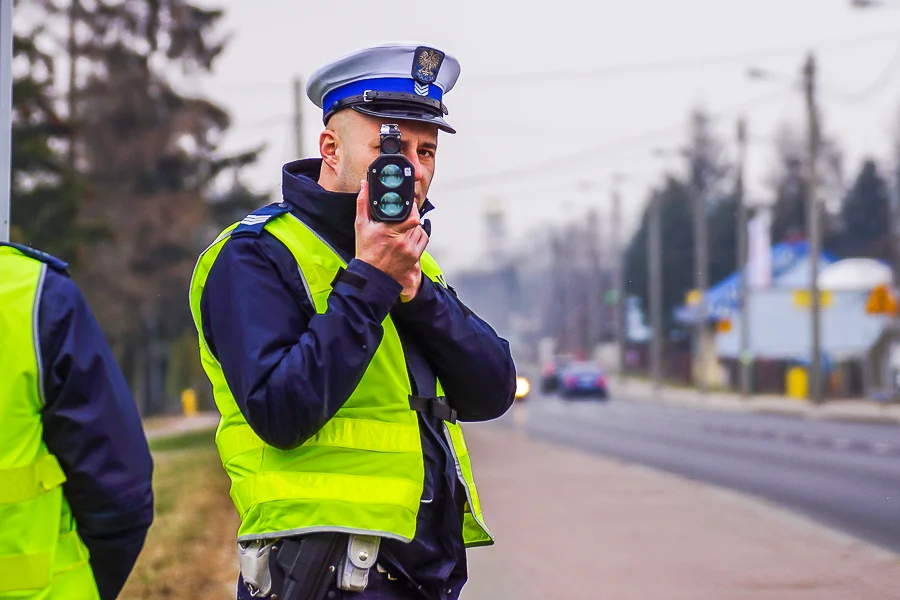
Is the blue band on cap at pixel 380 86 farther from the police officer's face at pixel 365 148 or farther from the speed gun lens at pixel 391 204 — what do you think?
the speed gun lens at pixel 391 204

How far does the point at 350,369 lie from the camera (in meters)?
2.51

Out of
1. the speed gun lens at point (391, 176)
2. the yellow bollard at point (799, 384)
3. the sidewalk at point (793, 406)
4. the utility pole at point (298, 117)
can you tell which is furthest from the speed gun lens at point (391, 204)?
the yellow bollard at point (799, 384)

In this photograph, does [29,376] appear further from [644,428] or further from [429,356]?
[644,428]

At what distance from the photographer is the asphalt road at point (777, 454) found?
13.3 meters

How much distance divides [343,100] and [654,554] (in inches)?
278

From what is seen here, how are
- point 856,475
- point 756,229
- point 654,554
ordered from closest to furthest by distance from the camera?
point 654,554 → point 856,475 → point 756,229

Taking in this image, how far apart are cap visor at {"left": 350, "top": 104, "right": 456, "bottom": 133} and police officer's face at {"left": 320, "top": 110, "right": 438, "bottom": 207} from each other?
1cm

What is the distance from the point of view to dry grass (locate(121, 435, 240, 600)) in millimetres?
7727

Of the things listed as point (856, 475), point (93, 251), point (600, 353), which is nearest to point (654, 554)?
point (856, 475)

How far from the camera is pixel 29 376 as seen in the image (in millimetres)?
2674

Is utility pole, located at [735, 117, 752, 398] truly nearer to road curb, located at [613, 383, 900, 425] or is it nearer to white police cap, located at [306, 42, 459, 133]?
road curb, located at [613, 383, 900, 425]

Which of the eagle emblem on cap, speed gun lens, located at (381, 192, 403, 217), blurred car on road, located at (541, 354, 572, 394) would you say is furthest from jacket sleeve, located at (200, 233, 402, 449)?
blurred car on road, located at (541, 354, 572, 394)

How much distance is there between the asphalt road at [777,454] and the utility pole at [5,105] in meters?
8.06

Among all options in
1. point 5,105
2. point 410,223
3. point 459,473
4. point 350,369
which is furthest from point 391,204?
point 5,105
